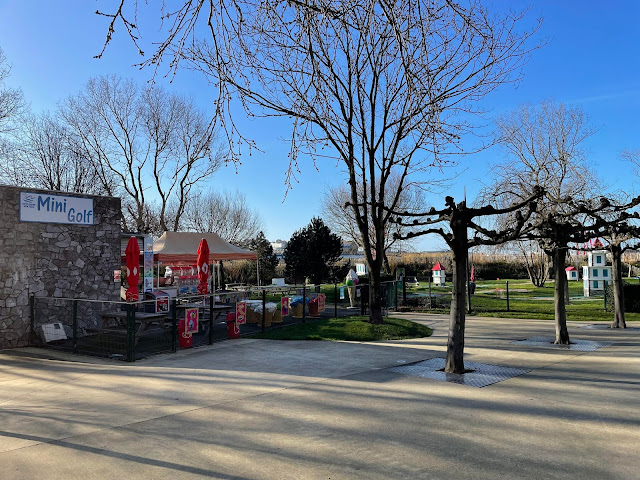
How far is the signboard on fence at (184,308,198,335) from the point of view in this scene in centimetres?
979

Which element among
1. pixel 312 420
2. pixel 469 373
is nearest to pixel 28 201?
pixel 312 420

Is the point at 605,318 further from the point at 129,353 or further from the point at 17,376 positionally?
the point at 17,376

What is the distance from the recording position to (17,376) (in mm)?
7770

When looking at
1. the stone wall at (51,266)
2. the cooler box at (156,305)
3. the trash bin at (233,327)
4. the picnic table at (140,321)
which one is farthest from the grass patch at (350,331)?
the stone wall at (51,266)

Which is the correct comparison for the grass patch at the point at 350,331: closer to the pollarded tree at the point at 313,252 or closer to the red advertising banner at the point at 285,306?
the red advertising banner at the point at 285,306

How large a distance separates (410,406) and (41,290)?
9.33 m

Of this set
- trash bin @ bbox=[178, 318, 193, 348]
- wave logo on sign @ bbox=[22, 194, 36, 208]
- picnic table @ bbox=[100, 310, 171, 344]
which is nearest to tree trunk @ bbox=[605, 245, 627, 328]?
trash bin @ bbox=[178, 318, 193, 348]

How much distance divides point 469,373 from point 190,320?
18.5 feet

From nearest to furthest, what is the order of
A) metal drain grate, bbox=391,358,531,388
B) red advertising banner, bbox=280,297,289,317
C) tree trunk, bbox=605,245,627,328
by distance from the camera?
metal drain grate, bbox=391,358,531,388, tree trunk, bbox=605,245,627,328, red advertising banner, bbox=280,297,289,317

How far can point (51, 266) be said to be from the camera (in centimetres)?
1120

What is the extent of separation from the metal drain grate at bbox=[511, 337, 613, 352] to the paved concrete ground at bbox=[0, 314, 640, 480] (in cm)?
84

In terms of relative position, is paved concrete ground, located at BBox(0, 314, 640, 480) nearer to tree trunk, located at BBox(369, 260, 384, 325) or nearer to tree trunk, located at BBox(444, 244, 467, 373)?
tree trunk, located at BBox(444, 244, 467, 373)

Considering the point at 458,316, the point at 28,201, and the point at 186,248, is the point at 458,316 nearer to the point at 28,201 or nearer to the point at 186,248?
the point at 28,201

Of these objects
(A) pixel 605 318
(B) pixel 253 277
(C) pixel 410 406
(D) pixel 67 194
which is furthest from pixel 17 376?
(B) pixel 253 277
